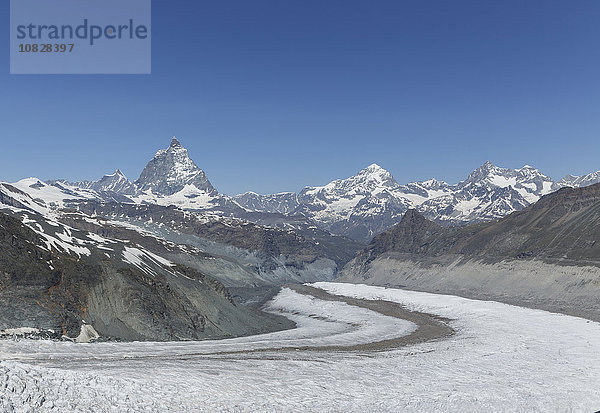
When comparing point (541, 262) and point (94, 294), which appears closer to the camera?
point (94, 294)

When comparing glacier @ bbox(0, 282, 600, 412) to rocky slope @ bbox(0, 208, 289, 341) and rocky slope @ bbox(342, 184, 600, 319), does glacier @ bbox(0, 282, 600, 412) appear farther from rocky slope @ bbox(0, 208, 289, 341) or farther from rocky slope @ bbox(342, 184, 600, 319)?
rocky slope @ bbox(342, 184, 600, 319)

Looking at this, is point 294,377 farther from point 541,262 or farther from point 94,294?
point 541,262

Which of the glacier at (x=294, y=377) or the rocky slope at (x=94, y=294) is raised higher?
the rocky slope at (x=94, y=294)

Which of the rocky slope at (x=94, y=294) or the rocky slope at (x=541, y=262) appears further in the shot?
the rocky slope at (x=541, y=262)

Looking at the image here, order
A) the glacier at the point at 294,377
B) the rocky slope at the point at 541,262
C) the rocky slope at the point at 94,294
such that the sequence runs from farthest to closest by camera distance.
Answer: the rocky slope at the point at 541,262 → the rocky slope at the point at 94,294 → the glacier at the point at 294,377

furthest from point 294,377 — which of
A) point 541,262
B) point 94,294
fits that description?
point 541,262

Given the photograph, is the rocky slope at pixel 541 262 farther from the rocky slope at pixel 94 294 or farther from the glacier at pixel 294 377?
the rocky slope at pixel 94 294

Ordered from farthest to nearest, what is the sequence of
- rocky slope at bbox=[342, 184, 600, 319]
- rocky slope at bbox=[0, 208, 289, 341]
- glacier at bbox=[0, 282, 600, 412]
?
rocky slope at bbox=[342, 184, 600, 319] → rocky slope at bbox=[0, 208, 289, 341] → glacier at bbox=[0, 282, 600, 412]

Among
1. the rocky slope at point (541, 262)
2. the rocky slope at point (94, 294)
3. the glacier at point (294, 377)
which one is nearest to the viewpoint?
the glacier at point (294, 377)

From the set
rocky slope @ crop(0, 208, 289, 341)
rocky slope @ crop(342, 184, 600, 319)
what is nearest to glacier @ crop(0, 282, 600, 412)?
rocky slope @ crop(0, 208, 289, 341)

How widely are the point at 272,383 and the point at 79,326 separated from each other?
2746 centimetres

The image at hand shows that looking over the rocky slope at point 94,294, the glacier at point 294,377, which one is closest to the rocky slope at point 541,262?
the glacier at point 294,377

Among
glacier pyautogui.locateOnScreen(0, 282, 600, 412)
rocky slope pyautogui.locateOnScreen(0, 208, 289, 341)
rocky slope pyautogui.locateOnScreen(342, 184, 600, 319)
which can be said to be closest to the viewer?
glacier pyautogui.locateOnScreen(0, 282, 600, 412)

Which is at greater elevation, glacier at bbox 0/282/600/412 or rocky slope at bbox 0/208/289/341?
rocky slope at bbox 0/208/289/341
